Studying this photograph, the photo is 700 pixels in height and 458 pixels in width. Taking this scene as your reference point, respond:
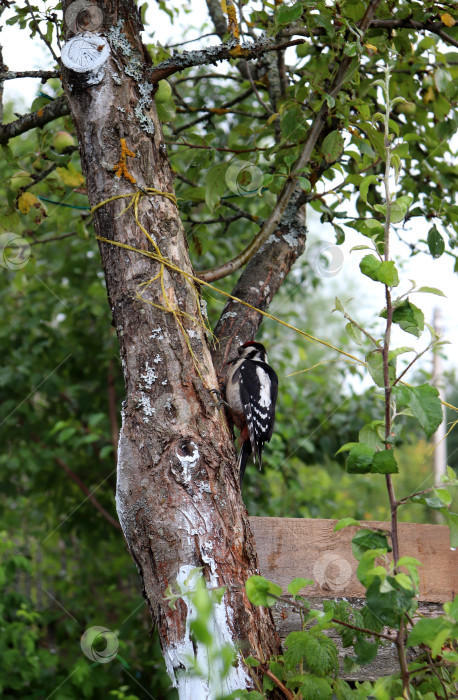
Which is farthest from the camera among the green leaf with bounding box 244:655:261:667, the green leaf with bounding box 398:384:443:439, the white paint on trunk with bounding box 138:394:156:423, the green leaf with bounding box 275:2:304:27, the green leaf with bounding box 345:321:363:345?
the green leaf with bounding box 275:2:304:27

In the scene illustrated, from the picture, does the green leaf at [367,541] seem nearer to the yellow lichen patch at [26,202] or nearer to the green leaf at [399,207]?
the green leaf at [399,207]

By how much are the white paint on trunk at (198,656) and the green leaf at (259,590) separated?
21 cm

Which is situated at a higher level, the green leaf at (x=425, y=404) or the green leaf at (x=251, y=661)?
the green leaf at (x=425, y=404)

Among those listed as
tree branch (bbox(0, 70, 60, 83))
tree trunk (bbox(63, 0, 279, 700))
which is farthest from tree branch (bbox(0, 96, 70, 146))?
tree trunk (bbox(63, 0, 279, 700))

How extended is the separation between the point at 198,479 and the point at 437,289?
2.38 ft

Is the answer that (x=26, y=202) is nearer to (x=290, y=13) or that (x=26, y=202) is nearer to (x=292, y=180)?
(x=292, y=180)

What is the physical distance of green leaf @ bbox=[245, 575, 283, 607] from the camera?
1.24 meters

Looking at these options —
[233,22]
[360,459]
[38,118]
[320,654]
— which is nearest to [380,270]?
[360,459]

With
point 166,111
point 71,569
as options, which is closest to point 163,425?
point 166,111

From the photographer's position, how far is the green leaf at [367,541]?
129 cm

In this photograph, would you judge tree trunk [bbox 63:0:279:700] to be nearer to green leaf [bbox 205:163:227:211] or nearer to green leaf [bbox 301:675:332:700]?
green leaf [bbox 301:675:332:700]

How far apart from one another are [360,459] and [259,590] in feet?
1.05

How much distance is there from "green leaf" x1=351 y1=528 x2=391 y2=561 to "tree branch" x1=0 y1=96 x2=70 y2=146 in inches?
70.9

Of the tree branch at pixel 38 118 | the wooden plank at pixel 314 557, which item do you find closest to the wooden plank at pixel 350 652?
the wooden plank at pixel 314 557
